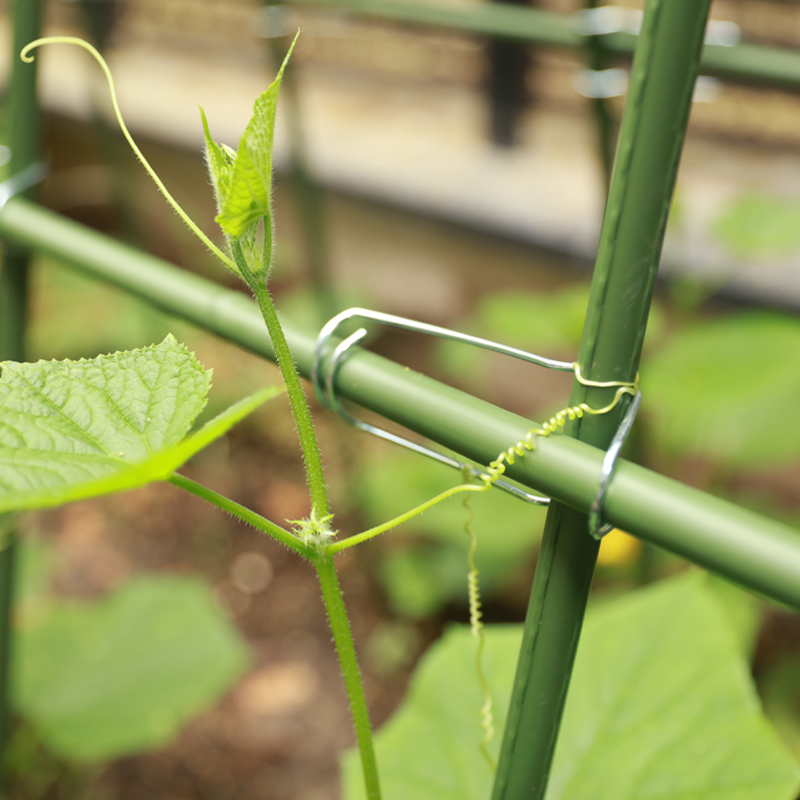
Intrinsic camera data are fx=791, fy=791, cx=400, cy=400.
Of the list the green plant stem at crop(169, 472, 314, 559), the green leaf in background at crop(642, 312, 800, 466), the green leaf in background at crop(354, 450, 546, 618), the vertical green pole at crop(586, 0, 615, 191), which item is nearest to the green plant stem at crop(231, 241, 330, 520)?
the green plant stem at crop(169, 472, 314, 559)

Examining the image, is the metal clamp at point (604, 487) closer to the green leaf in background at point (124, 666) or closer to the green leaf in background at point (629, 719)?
the green leaf in background at point (629, 719)

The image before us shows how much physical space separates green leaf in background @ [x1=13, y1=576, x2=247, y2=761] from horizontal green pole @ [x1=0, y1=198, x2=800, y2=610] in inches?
30.7

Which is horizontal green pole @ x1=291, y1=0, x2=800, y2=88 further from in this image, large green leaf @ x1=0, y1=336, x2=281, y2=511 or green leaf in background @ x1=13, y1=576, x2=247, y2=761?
green leaf in background @ x1=13, y1=576, x2=247, y2=761

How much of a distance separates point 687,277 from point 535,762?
1.32 m

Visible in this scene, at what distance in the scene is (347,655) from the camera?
0.31 m

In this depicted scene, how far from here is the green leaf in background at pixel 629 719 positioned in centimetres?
43

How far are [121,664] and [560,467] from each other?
40.4 inches

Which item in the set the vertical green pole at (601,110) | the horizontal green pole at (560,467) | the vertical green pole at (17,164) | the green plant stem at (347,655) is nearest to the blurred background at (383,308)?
the vertical green pole at (601,110)

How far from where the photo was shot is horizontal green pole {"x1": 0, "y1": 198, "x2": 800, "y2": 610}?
250 mm

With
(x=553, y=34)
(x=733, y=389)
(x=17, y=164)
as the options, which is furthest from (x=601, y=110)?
(x=17, y=164)

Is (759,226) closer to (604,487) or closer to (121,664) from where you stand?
(604,487)

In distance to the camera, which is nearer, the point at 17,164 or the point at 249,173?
the point at 249,173

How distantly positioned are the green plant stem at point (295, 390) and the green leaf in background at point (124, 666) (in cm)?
84

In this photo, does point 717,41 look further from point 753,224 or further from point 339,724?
point 339,724
